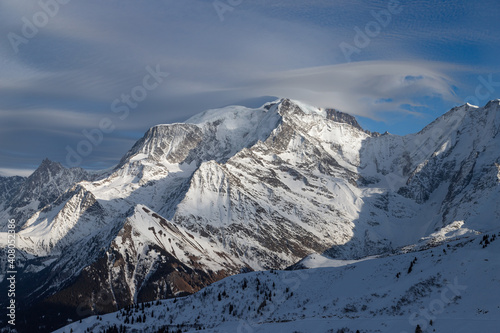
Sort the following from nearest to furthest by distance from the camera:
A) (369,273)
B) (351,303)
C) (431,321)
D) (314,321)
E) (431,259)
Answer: (431,321)
(314,321)
(351,303)
(431,259)
(369,273)

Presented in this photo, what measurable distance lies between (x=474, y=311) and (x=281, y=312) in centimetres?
4404

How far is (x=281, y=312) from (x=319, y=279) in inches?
634

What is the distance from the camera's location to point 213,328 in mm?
105812

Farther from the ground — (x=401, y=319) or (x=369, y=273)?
(x=369, y=273)

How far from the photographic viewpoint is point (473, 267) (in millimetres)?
89750

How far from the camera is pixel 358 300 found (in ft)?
315

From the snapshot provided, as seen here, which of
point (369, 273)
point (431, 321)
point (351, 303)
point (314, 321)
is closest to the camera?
point (431, 321)

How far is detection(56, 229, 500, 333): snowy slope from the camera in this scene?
78875mm

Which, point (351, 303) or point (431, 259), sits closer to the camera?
point (351, 303)

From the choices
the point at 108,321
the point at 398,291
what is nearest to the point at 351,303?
the point at 398,291

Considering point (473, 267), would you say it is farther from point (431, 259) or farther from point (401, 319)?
point (401, 319)

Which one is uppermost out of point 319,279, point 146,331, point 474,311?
point 319,279

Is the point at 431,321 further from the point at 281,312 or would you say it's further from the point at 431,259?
the point at 281,312

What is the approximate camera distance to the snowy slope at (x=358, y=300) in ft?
259
